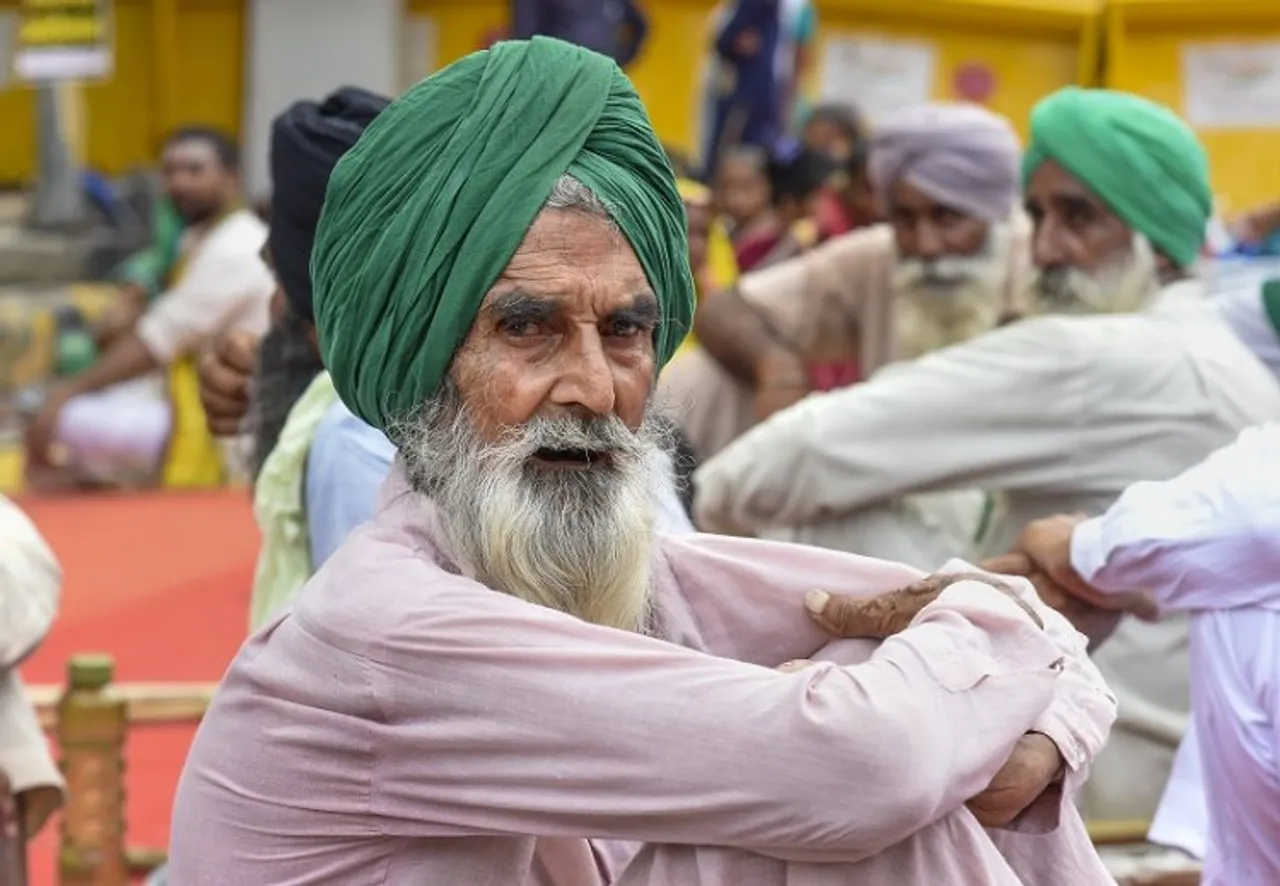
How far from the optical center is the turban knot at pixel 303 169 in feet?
12.2

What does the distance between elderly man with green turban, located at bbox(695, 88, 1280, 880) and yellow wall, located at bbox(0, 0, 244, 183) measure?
11.4 meters

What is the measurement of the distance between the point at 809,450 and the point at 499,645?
2.58 m

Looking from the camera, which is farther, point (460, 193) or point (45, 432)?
point (45, 432)

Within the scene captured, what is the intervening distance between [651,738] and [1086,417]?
Result: 8.37 feet

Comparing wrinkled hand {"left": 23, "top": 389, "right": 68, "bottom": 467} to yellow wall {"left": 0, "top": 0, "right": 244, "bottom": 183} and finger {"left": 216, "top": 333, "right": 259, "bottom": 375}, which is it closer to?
yellow wall {"left": 0, "top": 0, "right": 244, "bottom": 183}

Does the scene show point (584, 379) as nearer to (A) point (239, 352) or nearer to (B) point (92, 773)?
→ (A) point (239, 352)

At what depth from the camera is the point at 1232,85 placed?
12.6 meters

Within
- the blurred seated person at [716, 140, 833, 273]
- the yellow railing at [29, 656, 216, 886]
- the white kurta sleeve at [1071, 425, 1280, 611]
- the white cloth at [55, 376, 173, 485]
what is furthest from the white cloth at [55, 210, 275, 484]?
the white kurta sleeve at [1071, 425, 1280, 611]

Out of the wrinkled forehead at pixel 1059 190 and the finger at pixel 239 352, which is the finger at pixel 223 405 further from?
the wrinkled forehead at pixel 1059 190

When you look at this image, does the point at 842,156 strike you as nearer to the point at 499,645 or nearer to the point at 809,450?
the point at 809,450

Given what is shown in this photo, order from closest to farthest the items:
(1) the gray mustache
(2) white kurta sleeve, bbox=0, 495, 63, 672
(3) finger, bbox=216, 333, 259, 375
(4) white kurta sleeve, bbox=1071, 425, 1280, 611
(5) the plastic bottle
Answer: (1) the gray mustache
(4) white kurta sleeve, bbox=1071, 425, 1280, 611
(2) white kurta sleeve, bbox=0, 495, 63, 672
(3) finger, bbox=216, 333, 259, 375
(5) the plastic bottle

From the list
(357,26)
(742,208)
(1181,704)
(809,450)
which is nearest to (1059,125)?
(809,450)

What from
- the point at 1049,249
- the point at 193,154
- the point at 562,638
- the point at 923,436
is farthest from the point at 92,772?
the point at 193,154

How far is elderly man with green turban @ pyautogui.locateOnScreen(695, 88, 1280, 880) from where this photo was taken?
458 cm
